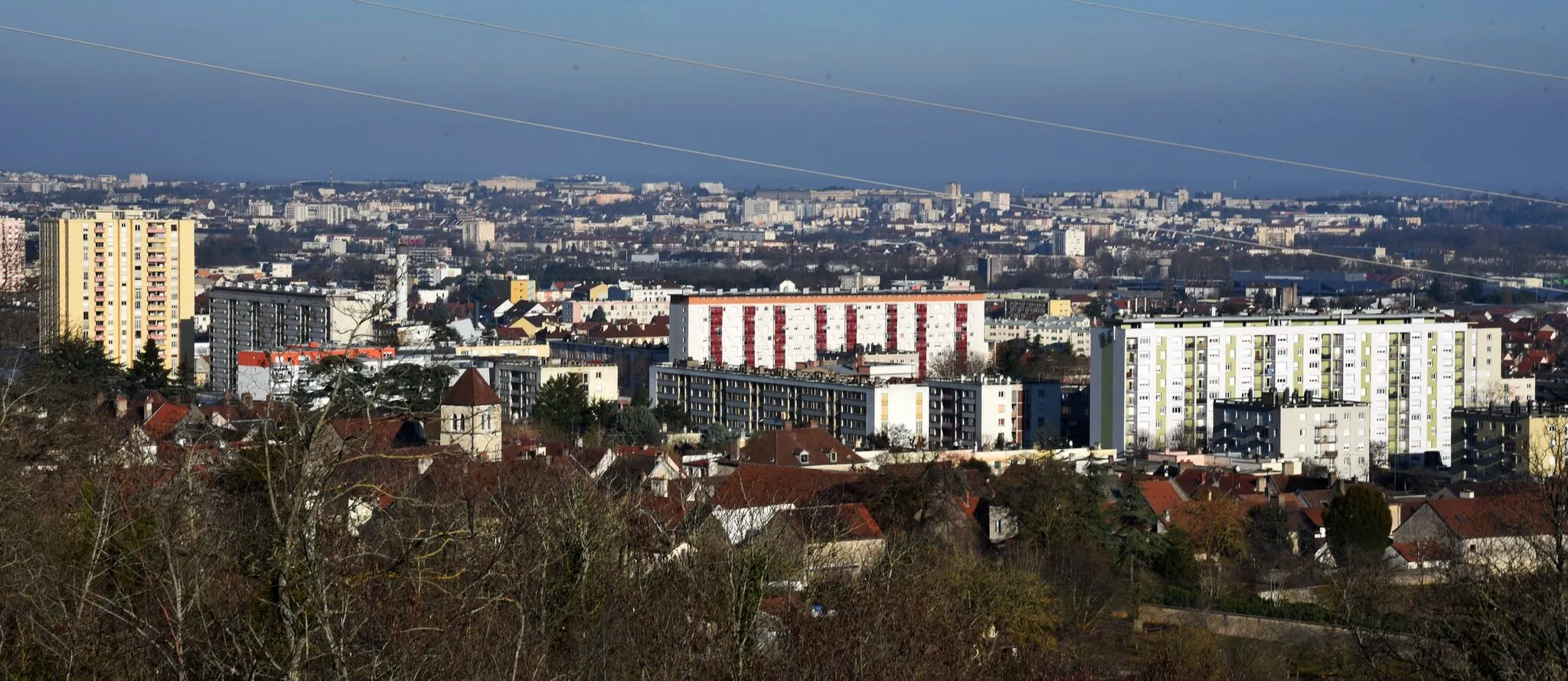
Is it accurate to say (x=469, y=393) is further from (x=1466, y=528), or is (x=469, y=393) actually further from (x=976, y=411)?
(x=976, y=411)

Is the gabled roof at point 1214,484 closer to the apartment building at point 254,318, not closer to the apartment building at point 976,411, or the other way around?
the apartment building at point 976,411

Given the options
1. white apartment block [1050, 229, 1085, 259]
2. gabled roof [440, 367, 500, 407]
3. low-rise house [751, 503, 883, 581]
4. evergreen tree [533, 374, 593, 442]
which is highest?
white apartment block [1050, 229, 1085, 259]

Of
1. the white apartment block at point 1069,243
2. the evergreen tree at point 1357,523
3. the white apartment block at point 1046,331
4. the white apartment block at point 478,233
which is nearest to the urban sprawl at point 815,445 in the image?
the evergreen tree at point 1357,523

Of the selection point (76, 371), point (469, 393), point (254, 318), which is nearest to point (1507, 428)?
point (469, 393)

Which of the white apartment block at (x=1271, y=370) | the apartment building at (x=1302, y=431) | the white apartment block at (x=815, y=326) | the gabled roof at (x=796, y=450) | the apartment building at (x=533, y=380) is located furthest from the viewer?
the white apartment block at (x=815, y=326)

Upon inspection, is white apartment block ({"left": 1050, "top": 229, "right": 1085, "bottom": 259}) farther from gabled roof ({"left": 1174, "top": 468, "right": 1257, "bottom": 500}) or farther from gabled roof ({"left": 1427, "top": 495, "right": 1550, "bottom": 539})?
gabled roof ({"left": 1427, "top": 495, "right": 1550, "bottom": 539})

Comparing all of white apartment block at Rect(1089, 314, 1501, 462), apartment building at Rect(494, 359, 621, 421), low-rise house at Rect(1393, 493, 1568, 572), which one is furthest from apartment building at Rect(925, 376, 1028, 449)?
low-rise house at Rect(1393, 493, 1568, 572)
